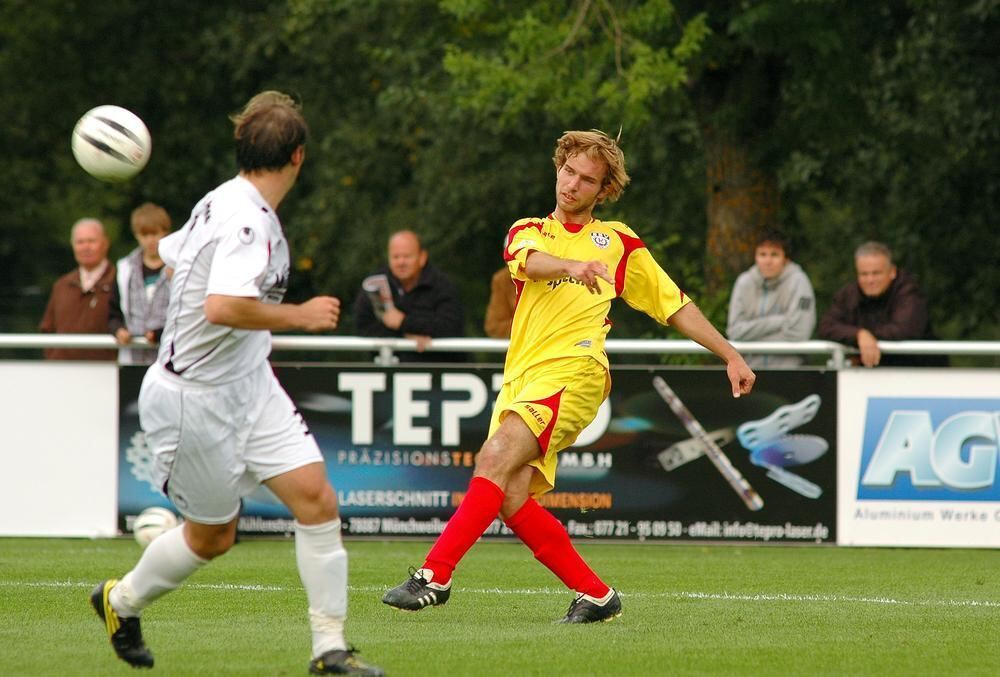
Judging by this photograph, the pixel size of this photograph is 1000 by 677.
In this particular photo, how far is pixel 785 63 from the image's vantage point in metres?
18.2

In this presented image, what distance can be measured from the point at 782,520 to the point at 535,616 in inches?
168

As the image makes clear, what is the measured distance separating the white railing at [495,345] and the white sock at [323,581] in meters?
5.89

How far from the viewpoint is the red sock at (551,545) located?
8.08 meters

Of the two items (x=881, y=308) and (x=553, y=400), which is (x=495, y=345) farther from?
(x=553, y=400)

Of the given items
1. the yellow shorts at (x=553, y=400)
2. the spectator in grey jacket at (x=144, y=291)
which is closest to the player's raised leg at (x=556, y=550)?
the yellow shorts at (x=553, y=400)

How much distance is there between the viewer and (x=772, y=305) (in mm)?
12703

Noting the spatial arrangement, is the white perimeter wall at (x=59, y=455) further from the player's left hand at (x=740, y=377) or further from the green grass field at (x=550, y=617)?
the player's left hand at (x=740, y=377)

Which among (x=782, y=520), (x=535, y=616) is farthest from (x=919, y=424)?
(x=535, y=616)

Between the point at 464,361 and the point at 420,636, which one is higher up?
the point at 464,361

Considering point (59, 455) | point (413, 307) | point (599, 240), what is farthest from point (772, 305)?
point (59, 455)

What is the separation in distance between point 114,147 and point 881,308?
22.3 feet

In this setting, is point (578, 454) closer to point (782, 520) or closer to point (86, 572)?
point (782, 520)

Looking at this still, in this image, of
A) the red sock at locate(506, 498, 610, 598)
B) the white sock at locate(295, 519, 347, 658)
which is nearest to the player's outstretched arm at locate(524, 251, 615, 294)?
the red sock at locate(506, 498, 610, 598)

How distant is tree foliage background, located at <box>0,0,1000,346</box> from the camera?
55.2 ft
